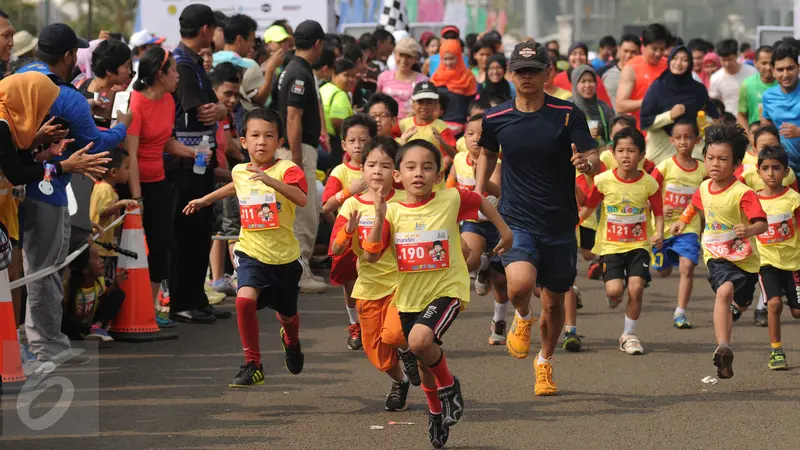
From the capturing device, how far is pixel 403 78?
15938 millimetres

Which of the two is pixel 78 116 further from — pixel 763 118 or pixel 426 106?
pixel 763 118

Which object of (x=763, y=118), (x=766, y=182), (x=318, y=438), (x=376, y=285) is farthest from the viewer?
(x=763, y=118)

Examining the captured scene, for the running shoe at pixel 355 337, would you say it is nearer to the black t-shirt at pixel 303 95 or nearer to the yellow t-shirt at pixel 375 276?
the yellow t-shirt at pixel 375 276

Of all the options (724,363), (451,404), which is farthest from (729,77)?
(451,404)

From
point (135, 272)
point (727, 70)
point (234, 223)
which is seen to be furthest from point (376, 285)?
point (727, 70)

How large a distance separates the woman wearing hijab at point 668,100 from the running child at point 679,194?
1.57 meters

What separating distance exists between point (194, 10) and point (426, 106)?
8.93 feet

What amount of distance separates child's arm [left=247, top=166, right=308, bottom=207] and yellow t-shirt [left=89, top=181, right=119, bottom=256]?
2053 mm

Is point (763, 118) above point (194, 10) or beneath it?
beneath

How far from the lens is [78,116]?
8.58 metres

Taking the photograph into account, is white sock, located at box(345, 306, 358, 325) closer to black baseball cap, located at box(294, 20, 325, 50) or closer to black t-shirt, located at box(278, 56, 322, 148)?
black t-shirt, located at box(278, 56, 322, 148)

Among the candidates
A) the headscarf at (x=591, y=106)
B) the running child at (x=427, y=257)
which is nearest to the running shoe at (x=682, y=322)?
the headscarf at (x=591, y=106)

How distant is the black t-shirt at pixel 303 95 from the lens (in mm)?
12117

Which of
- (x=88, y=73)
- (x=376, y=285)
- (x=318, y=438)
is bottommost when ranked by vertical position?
(x=318, y=438)
